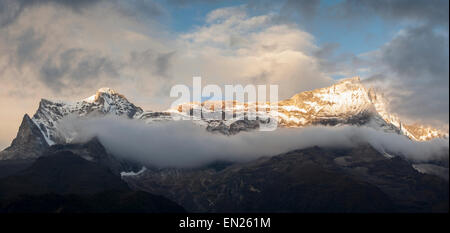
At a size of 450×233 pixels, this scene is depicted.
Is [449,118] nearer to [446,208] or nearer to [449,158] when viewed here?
[449,158]

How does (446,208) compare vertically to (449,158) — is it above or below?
below

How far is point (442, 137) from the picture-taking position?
177 metres

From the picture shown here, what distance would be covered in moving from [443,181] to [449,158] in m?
7.25

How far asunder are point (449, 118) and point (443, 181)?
1857cm

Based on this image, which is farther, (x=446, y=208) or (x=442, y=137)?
(x=442, y=137)
